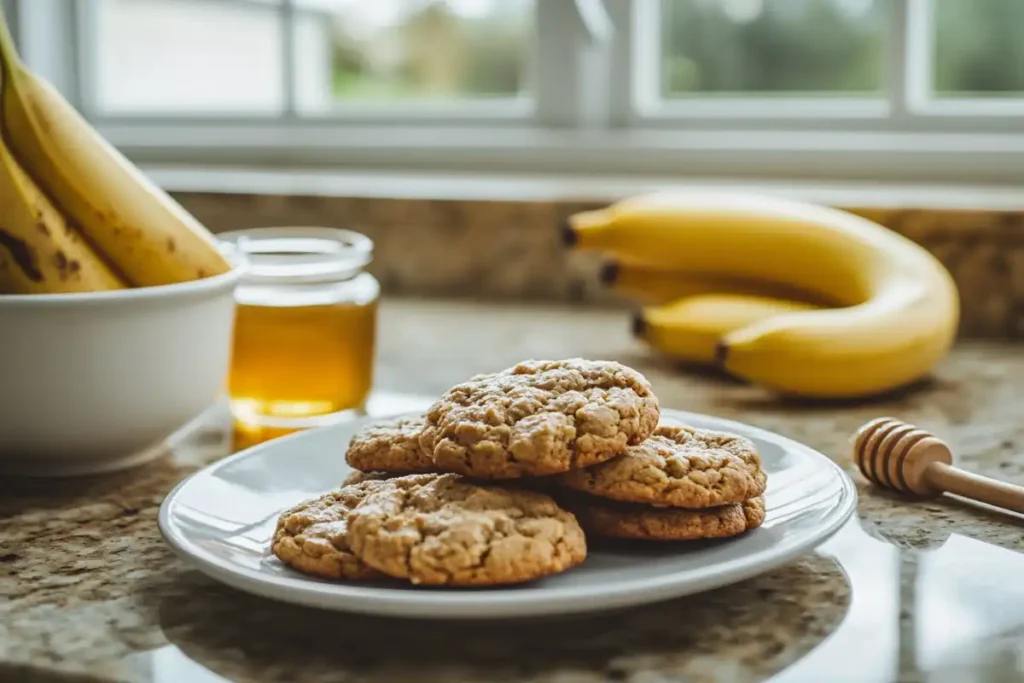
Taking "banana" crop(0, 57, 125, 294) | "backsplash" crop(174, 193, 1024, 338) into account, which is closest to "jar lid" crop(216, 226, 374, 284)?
"banana" crop(0, 57, 125, 294)

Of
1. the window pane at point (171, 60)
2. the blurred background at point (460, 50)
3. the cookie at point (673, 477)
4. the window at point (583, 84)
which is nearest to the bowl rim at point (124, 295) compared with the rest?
the cookie at point (673, 477)

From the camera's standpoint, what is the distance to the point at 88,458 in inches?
33.7

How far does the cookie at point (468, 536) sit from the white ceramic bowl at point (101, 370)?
28 centimetres

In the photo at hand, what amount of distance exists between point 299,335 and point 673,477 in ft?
1.49

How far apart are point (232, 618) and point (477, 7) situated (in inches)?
64.9

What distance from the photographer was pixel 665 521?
0.62 m

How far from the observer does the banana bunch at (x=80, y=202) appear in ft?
2.69

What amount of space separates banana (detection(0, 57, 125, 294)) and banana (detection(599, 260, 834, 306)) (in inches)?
26.9

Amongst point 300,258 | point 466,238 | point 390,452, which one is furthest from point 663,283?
point 390,452

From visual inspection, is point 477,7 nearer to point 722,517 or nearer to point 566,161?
point 566,161

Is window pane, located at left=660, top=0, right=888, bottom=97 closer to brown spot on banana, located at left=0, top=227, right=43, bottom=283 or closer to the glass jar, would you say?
the glass jar

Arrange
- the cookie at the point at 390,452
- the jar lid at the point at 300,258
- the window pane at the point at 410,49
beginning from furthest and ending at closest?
1. the window pane at the point at 410,49
2. the jar lid at the point at 300,258
3. the cookie at the point at 390,452

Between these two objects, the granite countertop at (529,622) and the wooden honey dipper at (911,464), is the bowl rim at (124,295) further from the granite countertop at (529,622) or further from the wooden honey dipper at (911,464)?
the wooden honey dipper at (911,464)

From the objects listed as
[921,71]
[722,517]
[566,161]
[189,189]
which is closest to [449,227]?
[566,161]
